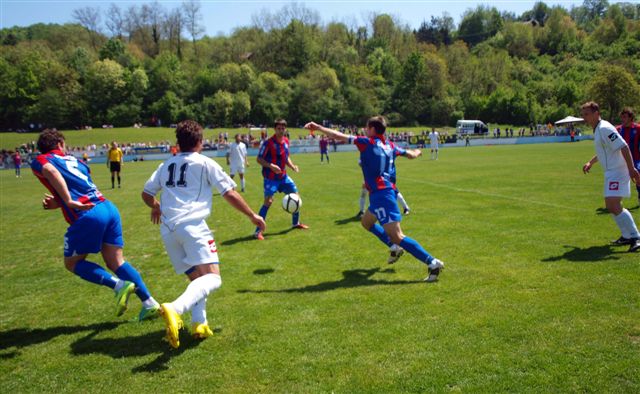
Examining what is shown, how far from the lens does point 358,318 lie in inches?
192

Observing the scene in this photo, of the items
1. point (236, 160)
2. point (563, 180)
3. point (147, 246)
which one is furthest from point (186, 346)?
point (563, 180)

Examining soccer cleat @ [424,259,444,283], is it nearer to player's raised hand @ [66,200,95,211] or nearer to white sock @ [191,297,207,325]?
white sock @ [191,297,207,325]

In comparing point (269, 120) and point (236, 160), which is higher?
point (269, 120)

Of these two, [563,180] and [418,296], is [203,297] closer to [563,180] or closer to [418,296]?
[418,296]

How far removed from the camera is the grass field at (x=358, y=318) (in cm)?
372

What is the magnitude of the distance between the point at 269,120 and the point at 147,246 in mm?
66261

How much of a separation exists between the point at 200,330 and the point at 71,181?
237 centimetres

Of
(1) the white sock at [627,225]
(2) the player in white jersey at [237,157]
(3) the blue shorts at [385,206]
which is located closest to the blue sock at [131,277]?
(3) the blue shorts at [385,206]

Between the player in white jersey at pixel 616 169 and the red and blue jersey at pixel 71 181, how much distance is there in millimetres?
7632

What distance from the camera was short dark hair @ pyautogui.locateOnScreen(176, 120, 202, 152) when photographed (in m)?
4.58

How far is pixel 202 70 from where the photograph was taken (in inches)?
3076

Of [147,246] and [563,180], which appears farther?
[563,180]

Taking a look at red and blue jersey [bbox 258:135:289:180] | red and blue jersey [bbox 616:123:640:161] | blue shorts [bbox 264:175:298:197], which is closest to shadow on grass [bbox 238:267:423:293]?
blue shorts [bbox 264:175:298:197]

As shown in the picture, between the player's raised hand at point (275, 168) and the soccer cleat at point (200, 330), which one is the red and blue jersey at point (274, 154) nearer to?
the player's raised hand at point (275, 168)
